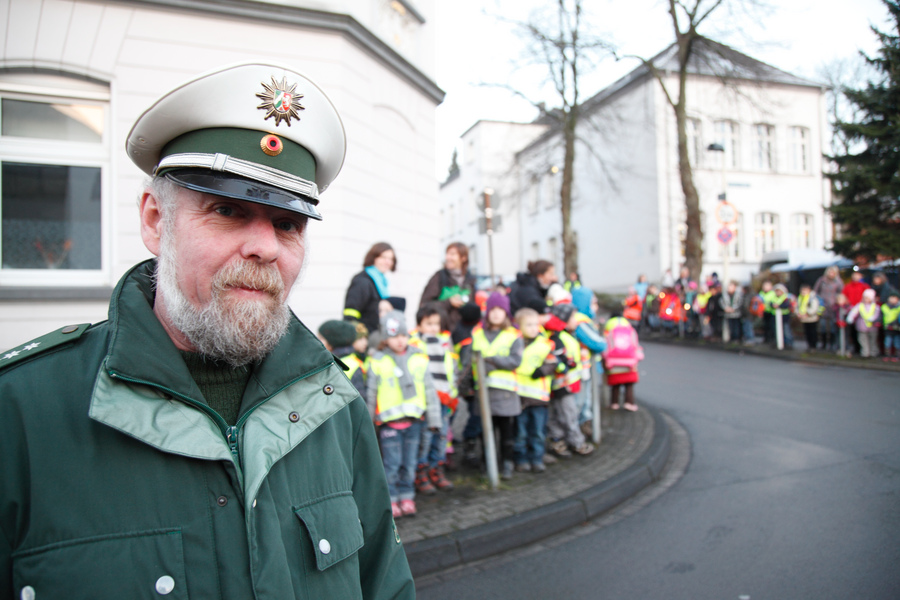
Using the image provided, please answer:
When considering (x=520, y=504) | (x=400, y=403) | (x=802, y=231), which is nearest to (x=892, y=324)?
(x=520, y=504)

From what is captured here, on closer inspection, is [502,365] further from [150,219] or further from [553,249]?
[553,249]

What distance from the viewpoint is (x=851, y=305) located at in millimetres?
13508

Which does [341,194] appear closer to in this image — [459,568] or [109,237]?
[109,237]

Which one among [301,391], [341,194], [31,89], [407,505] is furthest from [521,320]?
[31,89]

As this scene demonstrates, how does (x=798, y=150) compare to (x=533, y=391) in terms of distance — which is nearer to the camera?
(x=533, y=391)

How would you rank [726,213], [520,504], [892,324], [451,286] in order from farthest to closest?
→ [726,213]
[892,324]
[451,286]
[520,504]

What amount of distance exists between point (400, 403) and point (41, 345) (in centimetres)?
368

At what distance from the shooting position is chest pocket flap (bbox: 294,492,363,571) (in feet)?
4.13

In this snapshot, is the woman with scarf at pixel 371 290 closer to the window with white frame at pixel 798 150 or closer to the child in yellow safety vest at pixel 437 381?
the child in yellow safety vest at pixel 437 381

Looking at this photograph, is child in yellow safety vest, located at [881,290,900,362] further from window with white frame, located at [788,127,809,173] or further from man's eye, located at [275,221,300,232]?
window with white frame, located at [788,127,809,173]

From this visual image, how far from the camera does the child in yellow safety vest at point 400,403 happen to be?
463 cm

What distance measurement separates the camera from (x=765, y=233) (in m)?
28.3

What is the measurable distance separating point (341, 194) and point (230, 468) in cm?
683

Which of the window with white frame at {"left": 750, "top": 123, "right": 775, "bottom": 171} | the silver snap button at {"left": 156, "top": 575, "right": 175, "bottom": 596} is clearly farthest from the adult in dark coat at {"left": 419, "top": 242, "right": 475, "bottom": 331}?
the window with white frame at {"left": 750, "top": 123, "right": 775, "bottom": 171}
